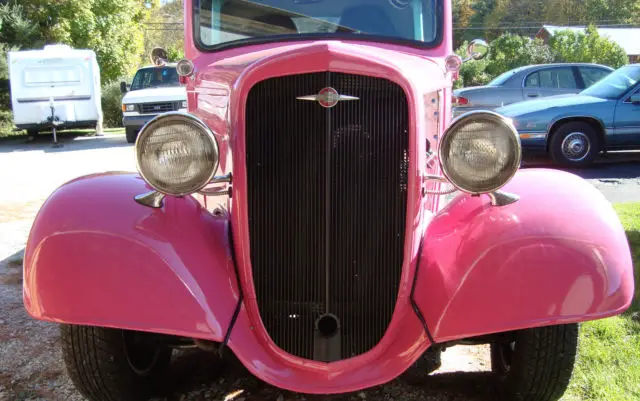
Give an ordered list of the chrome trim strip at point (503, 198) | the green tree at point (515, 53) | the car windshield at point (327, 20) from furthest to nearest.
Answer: the green tree at point (515, 53) < the car windshield at point (327, 20) < the chrome trim strip at point (503, 198)

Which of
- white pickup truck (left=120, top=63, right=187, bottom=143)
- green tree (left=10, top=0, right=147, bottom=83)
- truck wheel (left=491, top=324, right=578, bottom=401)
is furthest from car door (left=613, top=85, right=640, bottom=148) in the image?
green tree (left=10, top=0, right=147, bottom=83)

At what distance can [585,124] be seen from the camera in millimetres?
9523

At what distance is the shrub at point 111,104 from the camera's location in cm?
2378

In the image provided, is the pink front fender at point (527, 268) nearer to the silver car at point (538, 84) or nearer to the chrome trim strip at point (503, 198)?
the chrome trim strip at point (503, 198)

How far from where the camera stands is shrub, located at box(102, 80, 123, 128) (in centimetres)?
2378

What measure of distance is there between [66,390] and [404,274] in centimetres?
195

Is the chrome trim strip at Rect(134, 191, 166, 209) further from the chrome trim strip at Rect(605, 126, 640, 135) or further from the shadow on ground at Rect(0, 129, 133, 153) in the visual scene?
the shadow on ground at Rect(0, 129, 133, 153)

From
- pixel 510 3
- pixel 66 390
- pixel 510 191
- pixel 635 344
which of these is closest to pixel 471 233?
pixel 510 191

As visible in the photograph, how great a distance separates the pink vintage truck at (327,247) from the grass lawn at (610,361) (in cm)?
55

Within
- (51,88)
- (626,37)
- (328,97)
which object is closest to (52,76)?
A: (51,88)

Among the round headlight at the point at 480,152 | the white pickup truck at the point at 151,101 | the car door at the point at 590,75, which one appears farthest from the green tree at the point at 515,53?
the round headlight at the point at 480,152

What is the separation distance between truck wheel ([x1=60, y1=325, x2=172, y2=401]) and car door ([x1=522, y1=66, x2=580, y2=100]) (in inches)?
417

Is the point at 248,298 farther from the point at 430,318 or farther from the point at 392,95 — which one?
the point at 392,95

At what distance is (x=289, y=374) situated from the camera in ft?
8.08
